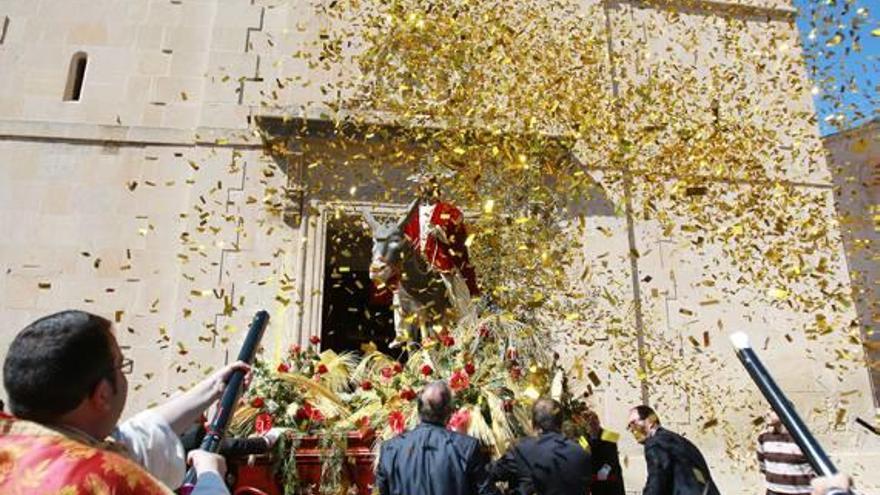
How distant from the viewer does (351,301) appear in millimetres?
9961

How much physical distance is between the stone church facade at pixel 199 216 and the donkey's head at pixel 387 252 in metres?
1.67

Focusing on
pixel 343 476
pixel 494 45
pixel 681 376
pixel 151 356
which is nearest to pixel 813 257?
pixel 681 376

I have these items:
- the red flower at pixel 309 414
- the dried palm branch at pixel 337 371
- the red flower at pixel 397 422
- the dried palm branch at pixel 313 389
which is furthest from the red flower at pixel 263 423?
the dried palm branch at pixel 337 371

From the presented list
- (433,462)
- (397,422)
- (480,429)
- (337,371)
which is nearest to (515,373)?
(480,429)

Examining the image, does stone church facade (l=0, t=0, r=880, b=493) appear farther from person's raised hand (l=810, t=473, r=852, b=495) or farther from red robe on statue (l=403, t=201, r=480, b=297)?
person's raised hand (l=810, t=473, r=852, b=495)

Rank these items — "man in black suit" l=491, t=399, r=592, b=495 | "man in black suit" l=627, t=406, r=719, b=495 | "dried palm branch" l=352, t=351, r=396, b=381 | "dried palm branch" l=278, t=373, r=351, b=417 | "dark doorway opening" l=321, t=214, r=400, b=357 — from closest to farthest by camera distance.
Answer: "man in black suit" l=491, t=399, r=592, b=495
"man in black suit" l=627, t=406, r=719, b=495
"dried palm branch" l=278, t=373, r=351, b=417
"dried palm branch" l=352, t=351, r=396, b=381
"dark doorway opening" l=321, t=214, r=400, b=357

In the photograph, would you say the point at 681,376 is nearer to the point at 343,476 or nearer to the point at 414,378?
the point at 414,378

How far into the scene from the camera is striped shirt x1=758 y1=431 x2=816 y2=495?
4789 mm

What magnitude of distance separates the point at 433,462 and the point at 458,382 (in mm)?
1318

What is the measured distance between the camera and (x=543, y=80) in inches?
343

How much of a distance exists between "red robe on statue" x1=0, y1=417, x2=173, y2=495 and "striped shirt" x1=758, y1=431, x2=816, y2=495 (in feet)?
16.0

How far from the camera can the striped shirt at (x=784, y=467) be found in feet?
15.7

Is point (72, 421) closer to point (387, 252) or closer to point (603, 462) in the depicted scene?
point (603, 462)

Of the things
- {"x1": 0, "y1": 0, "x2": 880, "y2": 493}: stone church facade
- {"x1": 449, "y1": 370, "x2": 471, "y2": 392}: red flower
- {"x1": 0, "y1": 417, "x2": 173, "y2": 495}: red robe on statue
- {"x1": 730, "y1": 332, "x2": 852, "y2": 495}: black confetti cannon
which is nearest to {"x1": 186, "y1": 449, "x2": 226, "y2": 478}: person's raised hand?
{"x1": 0, "y1": 417, "x2": 173, "y2": 495}: red robe on statue
